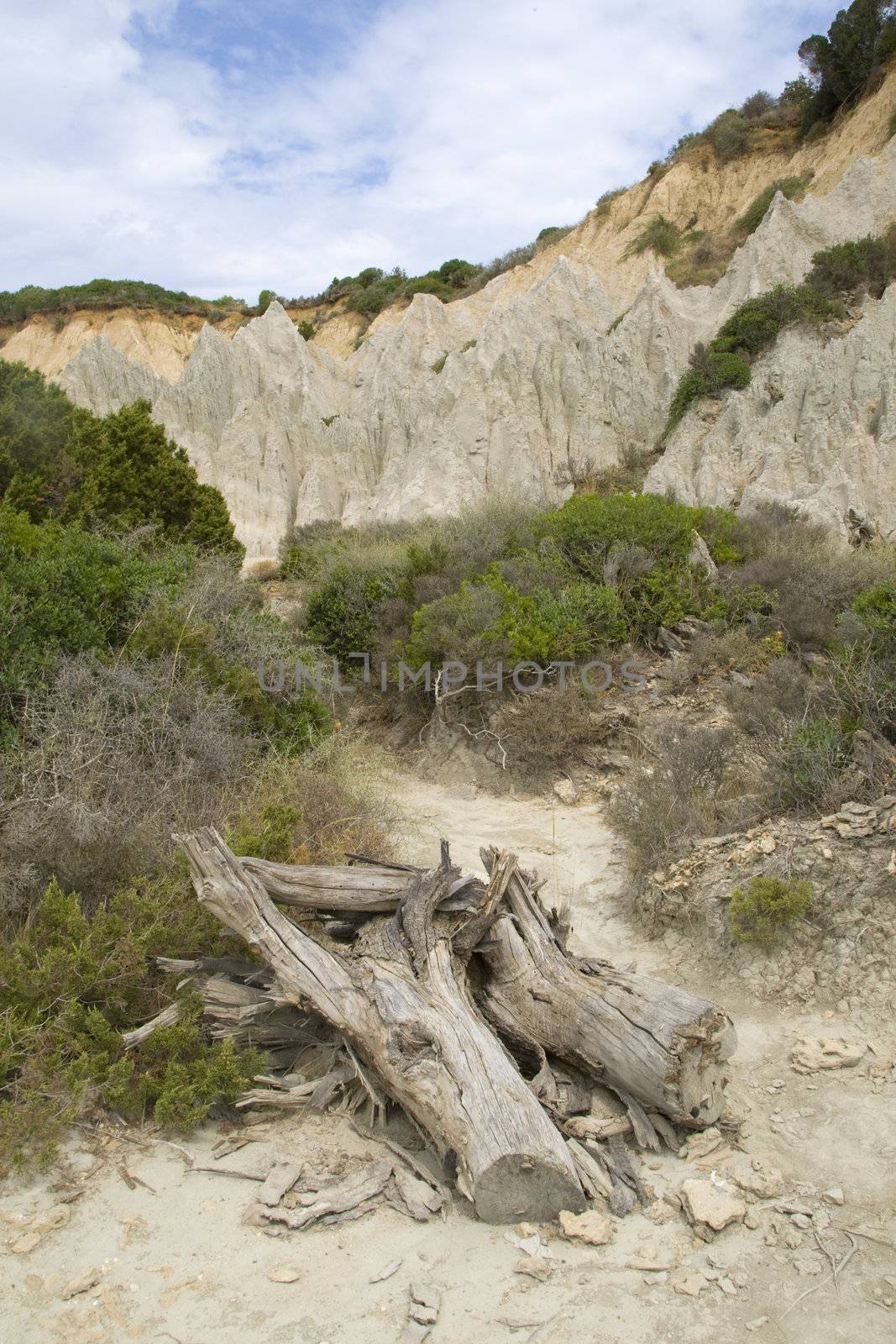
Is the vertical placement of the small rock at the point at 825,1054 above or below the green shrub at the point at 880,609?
below

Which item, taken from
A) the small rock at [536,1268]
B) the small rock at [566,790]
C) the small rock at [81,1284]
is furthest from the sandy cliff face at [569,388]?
the small rock at [81,1284]

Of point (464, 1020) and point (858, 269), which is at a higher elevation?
point (858, 269)

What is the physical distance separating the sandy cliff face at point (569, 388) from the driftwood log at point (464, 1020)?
1442 centimetres

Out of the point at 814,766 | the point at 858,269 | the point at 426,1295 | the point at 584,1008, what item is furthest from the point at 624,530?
the point at 858,269

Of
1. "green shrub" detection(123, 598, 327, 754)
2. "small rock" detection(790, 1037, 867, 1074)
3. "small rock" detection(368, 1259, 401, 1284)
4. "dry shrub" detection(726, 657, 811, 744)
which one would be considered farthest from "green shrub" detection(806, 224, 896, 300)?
"small rock" detection(368, 1259, 401, 1284)

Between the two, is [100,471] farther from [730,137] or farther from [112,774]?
[730,137]

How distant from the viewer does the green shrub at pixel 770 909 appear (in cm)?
474

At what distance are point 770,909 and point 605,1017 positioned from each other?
152 cm

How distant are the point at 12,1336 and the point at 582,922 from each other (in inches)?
161

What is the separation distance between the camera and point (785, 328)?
21016 mm

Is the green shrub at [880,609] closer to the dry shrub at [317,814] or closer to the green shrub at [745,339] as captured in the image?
the dry shrub at [317,814]

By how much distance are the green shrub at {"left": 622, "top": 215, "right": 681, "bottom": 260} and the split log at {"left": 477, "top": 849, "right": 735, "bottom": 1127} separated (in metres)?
30.9

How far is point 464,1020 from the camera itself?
3.66m

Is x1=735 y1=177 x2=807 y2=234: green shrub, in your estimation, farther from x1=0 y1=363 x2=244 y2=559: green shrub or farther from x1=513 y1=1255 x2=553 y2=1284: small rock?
x1=513 y1=1255 x2=553 y2=1284: small rock
